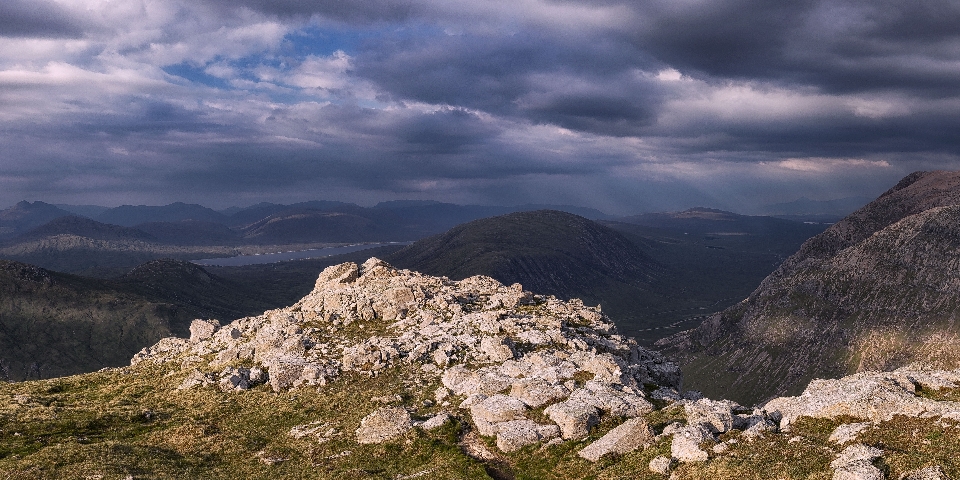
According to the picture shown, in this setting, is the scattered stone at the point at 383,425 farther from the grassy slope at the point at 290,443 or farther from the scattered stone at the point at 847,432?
the scattered stone at the point at 847,432

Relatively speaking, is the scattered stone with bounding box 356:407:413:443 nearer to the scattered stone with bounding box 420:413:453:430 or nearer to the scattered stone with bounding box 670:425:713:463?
the scattered stone with bounding box 420:413:453:430

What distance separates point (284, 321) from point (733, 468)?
58.9 m

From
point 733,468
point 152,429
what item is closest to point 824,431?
point 733,468

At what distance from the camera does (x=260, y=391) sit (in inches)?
2250

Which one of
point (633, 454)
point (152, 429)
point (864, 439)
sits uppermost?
point (864, 439)

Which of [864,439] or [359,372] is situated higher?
[864,439]

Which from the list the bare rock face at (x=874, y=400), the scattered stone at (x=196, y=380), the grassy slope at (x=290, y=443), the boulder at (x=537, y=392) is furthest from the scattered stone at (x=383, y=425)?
the bare rock face at (x=874, y=400)

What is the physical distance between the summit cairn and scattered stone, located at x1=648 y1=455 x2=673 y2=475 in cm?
427

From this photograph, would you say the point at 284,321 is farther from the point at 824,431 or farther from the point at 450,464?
the point at 824,431

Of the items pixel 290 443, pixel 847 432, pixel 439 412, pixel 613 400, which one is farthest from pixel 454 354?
pixel 847 432

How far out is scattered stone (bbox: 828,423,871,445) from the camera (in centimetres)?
3173

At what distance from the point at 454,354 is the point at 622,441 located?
26782 millimetres

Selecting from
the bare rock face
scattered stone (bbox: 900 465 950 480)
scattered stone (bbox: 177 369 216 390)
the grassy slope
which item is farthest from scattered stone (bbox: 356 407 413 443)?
scattered stone (bbox: 900 465 950 480)

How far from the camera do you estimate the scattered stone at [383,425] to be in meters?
44.1
